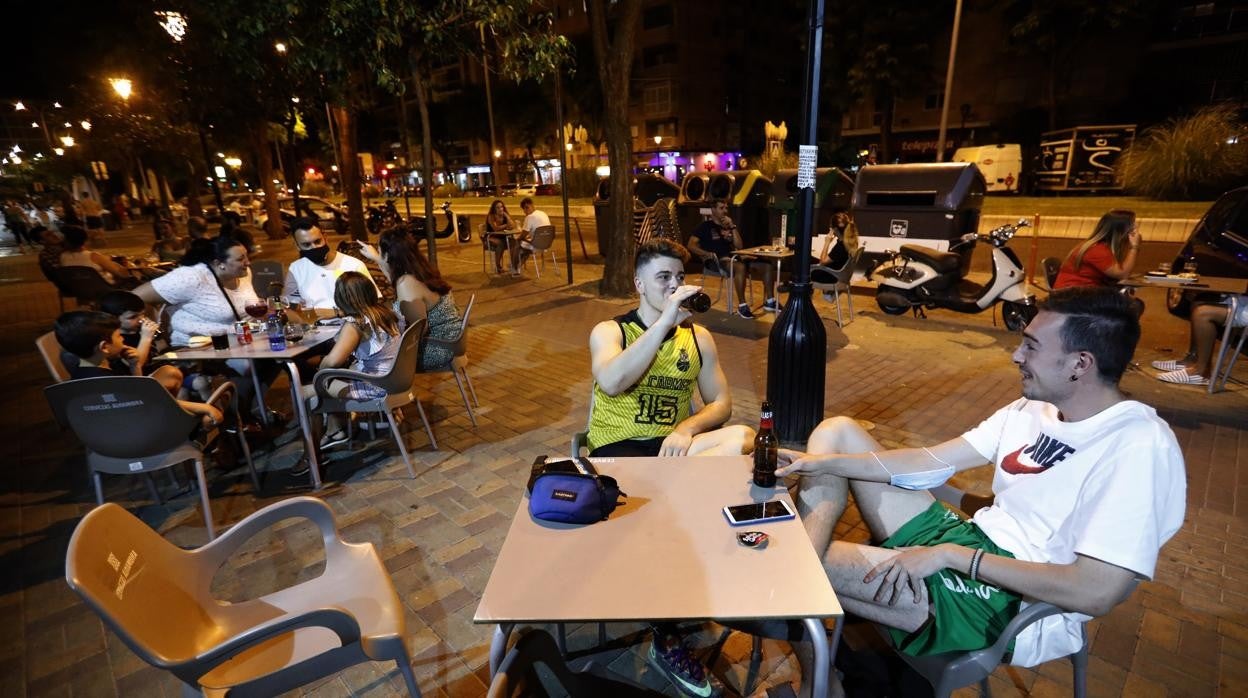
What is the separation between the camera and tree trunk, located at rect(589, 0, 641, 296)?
8.13m

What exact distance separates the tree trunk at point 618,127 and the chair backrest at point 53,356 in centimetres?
647

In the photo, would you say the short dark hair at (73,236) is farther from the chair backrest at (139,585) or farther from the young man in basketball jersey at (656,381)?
the young man in basketball jersey at (656,381)

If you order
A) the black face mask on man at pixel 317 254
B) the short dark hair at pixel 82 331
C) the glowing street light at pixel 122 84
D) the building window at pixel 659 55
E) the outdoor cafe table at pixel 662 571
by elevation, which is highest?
the building window at pixel 659 55

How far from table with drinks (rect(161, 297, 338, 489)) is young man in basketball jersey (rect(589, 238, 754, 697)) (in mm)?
2258

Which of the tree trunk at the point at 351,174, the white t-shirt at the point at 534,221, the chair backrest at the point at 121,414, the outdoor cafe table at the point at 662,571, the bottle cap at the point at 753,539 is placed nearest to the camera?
the outdoor cafe table at the point at 662,571

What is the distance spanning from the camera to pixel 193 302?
4.58m

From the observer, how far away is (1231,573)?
8.99 feet

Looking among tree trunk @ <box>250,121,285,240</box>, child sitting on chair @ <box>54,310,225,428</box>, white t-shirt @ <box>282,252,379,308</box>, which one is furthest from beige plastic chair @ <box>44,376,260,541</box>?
tree trunk @ <box>250,121,285,240</box>

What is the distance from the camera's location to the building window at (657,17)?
39938 mm

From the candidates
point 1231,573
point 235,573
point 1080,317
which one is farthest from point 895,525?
point 235,573

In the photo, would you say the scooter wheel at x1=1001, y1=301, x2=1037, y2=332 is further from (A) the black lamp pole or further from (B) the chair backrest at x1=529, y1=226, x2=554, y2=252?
(B) the chair backrest at x1=529, y1=226, x2=554, y2=252

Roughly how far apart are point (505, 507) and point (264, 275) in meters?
5.24

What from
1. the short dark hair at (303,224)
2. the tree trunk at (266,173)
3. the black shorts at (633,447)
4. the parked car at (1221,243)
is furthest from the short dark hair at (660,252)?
the tree trunk at (266,173)

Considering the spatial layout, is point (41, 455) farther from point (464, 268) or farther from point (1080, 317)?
point (464, 268)
